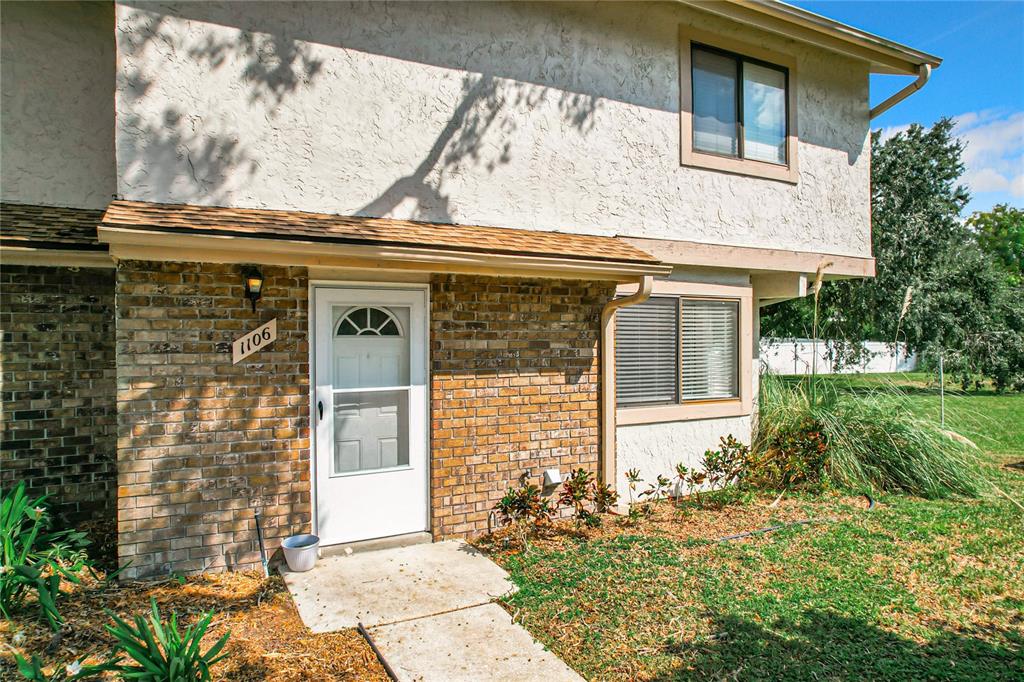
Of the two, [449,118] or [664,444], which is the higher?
[449,118]

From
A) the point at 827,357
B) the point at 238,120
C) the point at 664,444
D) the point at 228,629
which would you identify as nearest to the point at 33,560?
A: the point at 228,629

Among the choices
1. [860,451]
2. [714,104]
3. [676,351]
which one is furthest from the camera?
[860,451]

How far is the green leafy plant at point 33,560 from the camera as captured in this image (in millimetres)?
3855

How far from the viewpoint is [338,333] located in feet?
18.2

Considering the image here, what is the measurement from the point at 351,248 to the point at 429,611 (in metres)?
2.86

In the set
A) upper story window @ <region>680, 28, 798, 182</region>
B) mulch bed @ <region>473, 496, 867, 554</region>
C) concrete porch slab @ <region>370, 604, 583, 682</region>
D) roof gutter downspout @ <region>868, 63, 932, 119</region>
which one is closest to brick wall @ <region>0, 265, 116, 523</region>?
concrete porch slab @ <region>370, 604, 583, 682</region>

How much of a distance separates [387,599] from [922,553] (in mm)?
5094

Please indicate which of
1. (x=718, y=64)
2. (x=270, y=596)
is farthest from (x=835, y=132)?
(x=270, y=596)

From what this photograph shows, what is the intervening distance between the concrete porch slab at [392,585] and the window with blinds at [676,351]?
9.81 ft

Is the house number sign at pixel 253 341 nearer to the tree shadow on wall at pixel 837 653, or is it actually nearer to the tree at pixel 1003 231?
the tree shadow on wall at pixel 837 653

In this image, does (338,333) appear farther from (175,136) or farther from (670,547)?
(670,547)

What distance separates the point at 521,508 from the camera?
5.81 m

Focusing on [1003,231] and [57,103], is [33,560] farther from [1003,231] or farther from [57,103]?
[1003,231]

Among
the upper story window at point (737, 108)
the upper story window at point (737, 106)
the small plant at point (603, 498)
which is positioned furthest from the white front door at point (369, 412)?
the upper story window at point (737, 106)
